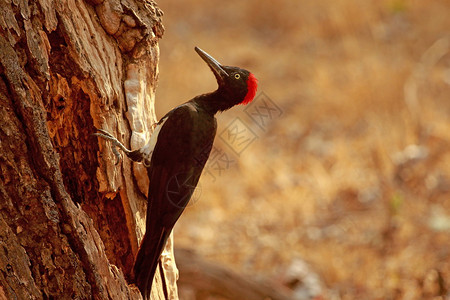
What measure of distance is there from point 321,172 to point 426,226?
120 centimetres

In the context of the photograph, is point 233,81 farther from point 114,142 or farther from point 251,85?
point 114,142

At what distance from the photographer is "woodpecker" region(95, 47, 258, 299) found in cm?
220

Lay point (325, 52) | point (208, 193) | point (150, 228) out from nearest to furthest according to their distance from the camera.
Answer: point (150, 228), point (208, 193), point (325, 52)

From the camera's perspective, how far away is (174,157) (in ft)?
8.05

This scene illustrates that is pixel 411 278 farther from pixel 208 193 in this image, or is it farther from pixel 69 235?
pixel 69 235

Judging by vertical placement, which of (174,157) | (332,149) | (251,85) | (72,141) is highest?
(332,149)

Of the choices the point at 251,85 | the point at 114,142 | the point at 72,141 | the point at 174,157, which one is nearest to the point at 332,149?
the point at 251,85

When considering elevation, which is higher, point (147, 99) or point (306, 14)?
point (306, 14)

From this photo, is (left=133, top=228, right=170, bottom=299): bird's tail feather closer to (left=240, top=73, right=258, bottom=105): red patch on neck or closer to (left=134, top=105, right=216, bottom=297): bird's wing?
(left=134, top=105, right=216, bottom=297): bird's wing

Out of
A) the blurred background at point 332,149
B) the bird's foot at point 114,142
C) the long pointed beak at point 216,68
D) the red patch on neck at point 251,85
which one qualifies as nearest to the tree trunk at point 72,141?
the bird's foot at point 114,142

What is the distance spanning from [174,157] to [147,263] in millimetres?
502

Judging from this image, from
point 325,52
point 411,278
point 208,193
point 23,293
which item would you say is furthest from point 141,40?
point 325,52

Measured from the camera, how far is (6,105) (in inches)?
67.9

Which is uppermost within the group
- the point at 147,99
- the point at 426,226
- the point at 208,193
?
the point at 208,193
